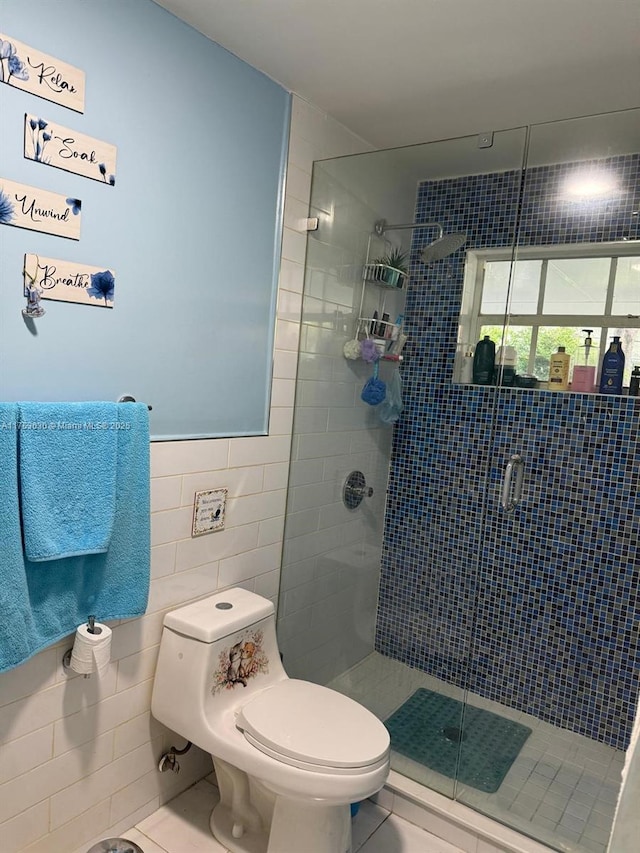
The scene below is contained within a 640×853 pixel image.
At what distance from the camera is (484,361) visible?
2.24 metres

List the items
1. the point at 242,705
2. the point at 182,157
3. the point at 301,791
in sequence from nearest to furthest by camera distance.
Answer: the point at 301,791 → the point at 182,157 → the point at 242,705

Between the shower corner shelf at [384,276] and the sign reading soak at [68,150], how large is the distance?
1018mm

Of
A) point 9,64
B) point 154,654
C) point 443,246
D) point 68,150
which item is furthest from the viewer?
point 443,246

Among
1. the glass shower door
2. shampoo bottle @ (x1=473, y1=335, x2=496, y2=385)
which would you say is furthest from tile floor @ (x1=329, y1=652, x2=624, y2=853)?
shampoo bottle @ (x1=473, y1=335, x2=496, y2=385)

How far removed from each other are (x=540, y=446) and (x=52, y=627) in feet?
5.95

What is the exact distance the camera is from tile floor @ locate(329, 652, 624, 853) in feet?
6.33

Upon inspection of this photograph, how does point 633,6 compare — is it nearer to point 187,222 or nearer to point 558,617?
point 187,222

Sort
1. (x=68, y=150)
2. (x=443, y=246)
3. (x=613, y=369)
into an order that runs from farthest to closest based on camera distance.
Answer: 1. (x=443, y=246)
2. (x=613, y=369)
3. (x=68, y=150)

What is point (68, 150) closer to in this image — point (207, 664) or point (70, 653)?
point (70, 653)

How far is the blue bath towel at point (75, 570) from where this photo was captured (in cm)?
135

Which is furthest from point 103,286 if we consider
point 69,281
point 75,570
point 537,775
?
point 537,775

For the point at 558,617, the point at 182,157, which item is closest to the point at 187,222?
the point at 182,157

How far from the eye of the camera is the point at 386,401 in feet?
7.79

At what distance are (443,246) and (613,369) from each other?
0.75m
